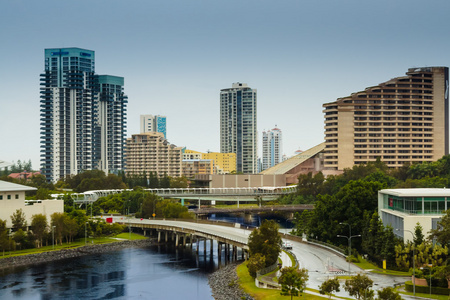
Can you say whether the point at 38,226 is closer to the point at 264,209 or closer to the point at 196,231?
the point at 196,231

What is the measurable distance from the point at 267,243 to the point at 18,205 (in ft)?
180

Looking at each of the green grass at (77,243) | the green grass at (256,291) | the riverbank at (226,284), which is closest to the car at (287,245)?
the riverbank at (226,284)

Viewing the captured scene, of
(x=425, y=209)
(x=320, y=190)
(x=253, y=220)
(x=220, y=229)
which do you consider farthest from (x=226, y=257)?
(x=320, y=190)

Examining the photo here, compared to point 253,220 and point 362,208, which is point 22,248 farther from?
point 253,220

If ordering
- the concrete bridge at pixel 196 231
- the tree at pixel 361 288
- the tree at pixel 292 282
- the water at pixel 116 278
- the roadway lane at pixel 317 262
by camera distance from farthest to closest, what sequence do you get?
1. the concrete bridge at pixel 196 231
2. the water at pixel 116 278
3. the roadway lane at pixel 317 262
4. the tree at pixel 292 282
5. the tree at pixel 361 288

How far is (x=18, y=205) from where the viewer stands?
109 meters

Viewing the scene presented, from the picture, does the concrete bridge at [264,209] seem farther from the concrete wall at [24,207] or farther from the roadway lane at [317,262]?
the concrete wall at [24,207]

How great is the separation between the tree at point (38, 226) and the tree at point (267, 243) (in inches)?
1883

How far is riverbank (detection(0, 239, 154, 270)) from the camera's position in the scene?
96188mm

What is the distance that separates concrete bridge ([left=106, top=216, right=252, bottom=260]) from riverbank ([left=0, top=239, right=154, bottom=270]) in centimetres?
626

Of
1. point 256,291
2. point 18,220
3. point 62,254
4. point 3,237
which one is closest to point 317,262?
point 256,291

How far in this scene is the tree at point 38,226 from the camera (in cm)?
10812

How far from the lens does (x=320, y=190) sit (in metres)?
179

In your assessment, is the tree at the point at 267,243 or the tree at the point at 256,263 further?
the tree at the point at 267,243
